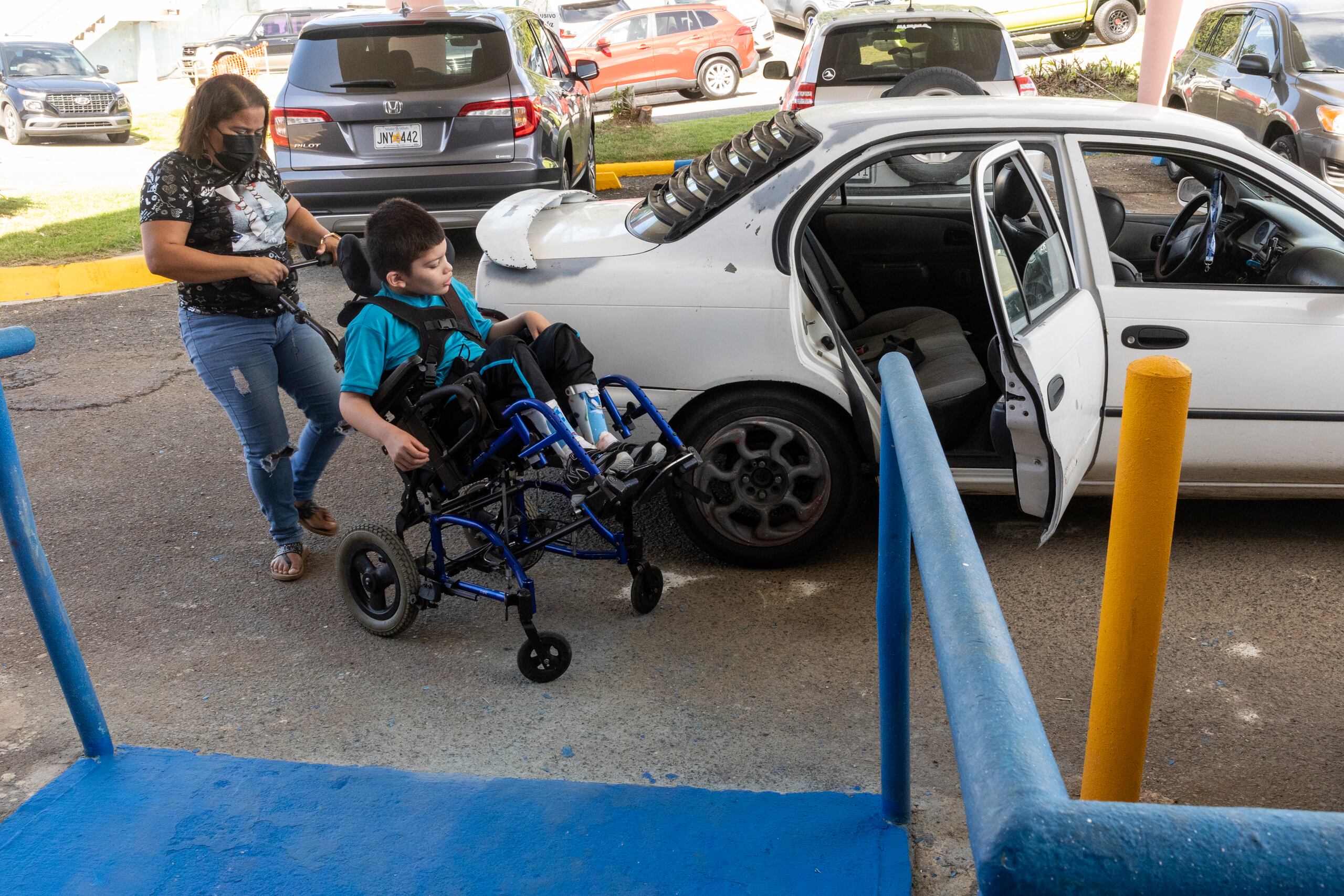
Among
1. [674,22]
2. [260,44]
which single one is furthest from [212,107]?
[260,44]

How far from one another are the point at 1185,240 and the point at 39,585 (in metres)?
4.28

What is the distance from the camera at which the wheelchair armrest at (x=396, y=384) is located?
342cm

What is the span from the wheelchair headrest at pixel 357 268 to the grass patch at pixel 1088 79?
47.4 feet

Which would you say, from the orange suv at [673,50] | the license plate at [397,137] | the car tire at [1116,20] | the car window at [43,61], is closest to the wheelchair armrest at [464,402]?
the license plate at [397,137]

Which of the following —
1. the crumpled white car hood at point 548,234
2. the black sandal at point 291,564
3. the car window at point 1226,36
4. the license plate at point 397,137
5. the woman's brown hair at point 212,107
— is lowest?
the black sandal at point 291,564

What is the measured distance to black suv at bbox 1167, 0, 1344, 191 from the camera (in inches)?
363

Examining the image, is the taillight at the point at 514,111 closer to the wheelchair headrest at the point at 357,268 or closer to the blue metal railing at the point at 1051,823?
the wheelchair headrest at the point at 357,268

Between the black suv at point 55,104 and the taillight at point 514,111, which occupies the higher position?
the taillight at point 514,111

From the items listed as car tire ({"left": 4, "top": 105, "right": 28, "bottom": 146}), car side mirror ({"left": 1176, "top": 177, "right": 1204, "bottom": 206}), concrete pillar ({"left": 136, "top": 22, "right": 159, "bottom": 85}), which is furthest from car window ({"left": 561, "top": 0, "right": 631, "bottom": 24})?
car side mirror ({"left": 1176, "top": 177, "right": 1204, "bottom": 206})

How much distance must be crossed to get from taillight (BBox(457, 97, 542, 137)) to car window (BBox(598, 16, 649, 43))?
12.5 m

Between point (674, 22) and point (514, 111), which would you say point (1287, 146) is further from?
point (674, 22)

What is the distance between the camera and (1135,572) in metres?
2.07

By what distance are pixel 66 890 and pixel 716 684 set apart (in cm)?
177

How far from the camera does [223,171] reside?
12.3 feet
